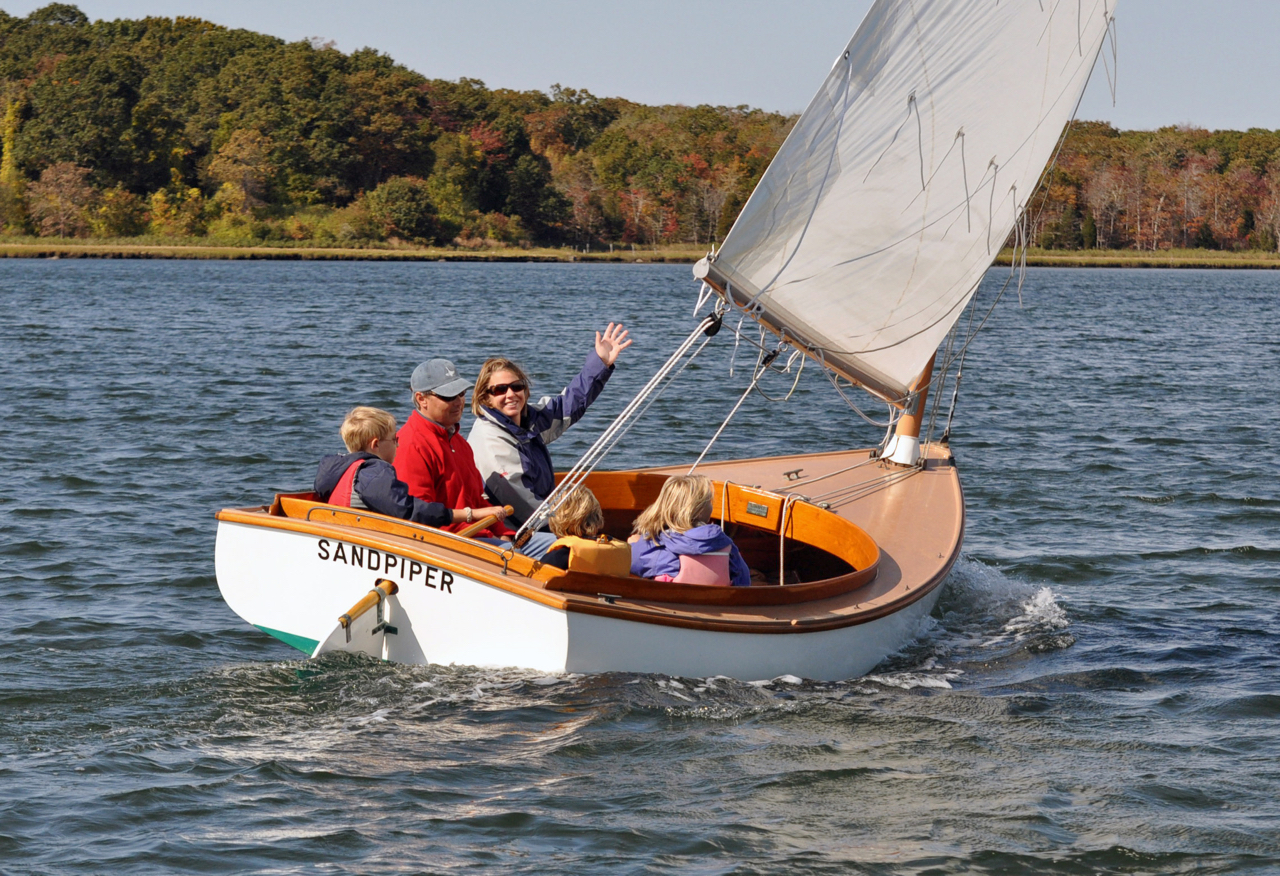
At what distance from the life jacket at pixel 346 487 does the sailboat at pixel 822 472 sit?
18cm

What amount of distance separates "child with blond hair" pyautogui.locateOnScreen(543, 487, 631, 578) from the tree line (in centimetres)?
8737

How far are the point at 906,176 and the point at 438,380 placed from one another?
11.6ft

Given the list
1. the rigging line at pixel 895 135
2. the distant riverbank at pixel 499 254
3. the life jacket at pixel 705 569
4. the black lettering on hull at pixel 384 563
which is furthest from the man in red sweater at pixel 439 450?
the distant riverbank at pixel 499 254

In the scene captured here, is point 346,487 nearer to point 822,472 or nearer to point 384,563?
point 384,563

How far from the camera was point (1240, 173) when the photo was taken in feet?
361

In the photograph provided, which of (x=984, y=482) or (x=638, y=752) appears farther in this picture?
(x=984, y=482)

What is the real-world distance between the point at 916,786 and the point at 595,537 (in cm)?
191

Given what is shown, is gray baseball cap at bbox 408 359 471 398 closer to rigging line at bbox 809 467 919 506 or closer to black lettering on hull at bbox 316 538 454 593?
black lettering on hull at bbox 316 538 454 593

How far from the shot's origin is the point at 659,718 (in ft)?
20.0

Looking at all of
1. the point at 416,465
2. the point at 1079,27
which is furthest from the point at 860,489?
the point at 416,465

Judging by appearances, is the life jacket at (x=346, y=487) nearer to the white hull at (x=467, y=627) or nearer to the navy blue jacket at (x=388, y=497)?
the navy blue jacket at (x=388, y=497)

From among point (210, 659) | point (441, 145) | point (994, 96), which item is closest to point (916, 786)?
point (210, 659)

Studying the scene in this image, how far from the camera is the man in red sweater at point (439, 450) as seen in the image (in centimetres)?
654

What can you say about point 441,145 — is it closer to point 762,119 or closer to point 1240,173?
point 762,119
